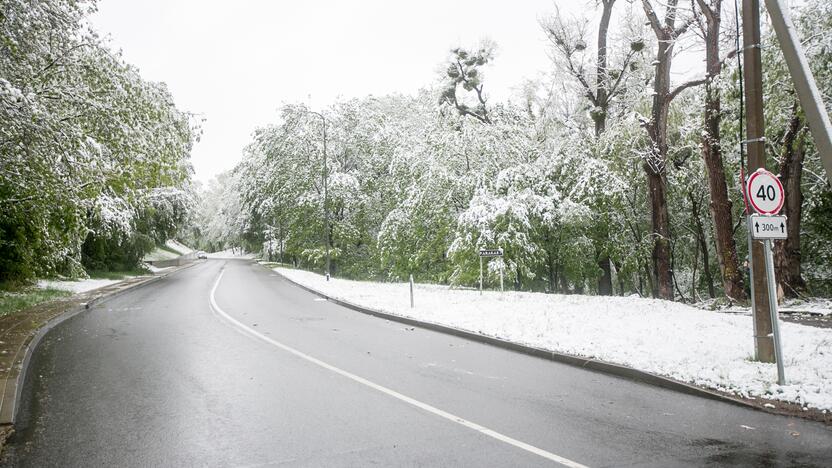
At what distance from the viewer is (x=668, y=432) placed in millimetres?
5547

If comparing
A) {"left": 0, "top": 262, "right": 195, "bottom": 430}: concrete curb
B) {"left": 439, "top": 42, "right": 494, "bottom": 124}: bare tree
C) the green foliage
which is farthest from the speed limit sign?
{"left": 439, "top": 42, "right": 494, "bottom": 124}: bare tree

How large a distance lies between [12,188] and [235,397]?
9.93 metres

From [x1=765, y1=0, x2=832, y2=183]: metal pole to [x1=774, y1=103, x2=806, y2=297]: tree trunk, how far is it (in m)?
10.5

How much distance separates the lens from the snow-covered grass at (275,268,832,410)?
7.08 metres

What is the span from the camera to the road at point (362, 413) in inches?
195

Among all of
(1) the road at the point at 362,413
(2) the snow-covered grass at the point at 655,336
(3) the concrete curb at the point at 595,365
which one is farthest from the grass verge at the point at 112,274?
(3) the concrete curb at the point at 595,365

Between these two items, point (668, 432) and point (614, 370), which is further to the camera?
point (614, 370)

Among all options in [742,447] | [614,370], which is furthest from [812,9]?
[742,447]

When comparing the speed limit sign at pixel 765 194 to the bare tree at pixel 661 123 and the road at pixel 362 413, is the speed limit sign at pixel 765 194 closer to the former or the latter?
the road at pixel 362 413

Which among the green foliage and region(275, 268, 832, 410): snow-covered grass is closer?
region(275, 268, 832, 410): snow-covered grass

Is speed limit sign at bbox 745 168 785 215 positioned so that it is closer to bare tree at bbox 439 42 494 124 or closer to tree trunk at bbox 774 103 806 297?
tree trunk at bbox 774 103 806 297

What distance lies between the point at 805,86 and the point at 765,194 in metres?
1.37

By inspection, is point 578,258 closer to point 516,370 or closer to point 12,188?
point 516,370

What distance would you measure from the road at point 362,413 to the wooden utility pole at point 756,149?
199 cm
